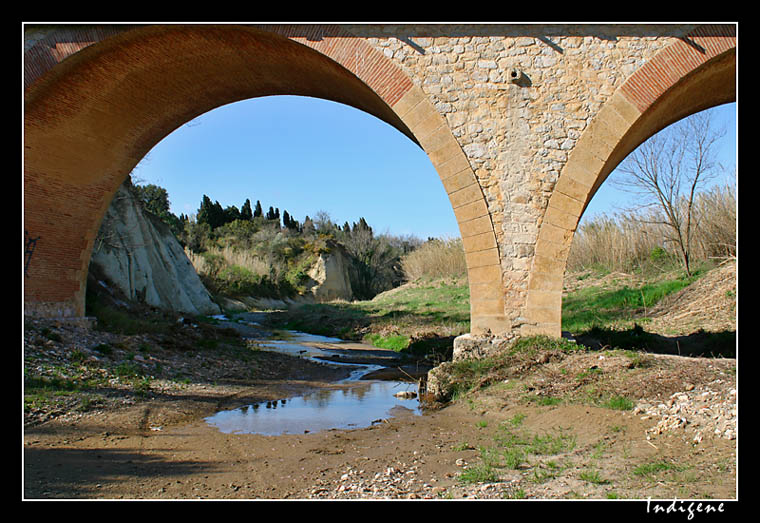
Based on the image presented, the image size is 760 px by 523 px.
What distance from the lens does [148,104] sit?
9070mm

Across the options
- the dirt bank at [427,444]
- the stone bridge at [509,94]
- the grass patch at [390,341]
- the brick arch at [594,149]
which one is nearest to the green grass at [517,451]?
the dirt bank at [427,444]

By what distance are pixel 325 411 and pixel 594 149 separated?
476 cm

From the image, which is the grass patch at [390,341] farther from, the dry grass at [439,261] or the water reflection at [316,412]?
the dry grass at [439,261]

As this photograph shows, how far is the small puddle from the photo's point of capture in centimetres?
541

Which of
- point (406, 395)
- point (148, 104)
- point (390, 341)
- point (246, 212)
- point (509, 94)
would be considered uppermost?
point (246, 212)

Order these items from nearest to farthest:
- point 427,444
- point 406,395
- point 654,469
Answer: point 654,469
point 427,444
point 406,395

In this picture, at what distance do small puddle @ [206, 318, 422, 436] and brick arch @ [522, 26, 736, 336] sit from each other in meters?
2.07

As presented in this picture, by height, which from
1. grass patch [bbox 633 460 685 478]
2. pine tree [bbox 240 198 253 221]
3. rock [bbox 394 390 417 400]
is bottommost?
rock [bbox 394 390 417 400]

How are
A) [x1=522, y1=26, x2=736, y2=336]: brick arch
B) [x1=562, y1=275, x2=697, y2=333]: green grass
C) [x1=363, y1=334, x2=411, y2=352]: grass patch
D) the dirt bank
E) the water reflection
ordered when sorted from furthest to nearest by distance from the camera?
[x1=363, y1=334, x2=411, y2=352]: grass patch → [x1=562, y1=275, x2=697, y2=333]: green grass → [x1=522, y1=26, x2=736, y2=336]: brick arch → the water reflection → the dirt bank

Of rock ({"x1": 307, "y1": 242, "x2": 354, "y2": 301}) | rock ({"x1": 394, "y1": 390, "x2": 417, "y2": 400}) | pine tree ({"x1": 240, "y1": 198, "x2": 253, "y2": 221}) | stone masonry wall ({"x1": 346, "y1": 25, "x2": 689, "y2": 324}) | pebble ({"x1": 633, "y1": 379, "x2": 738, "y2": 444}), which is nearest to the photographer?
pebble ({"x1": 633, "y1": 379, "x2": 738, "y2": 444})

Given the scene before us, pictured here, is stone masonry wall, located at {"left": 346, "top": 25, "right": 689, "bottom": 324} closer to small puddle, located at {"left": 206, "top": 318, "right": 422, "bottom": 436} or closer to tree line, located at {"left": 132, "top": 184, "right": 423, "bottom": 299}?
small puddle, located at {"left": 206, "top": 318, "right": 422, "bottom": 436}

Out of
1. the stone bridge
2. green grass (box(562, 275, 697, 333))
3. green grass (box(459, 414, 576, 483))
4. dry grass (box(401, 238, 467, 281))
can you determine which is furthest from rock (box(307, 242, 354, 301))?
green grass (box(459, 414, 576, 483))

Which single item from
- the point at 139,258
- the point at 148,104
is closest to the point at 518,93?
the point at 148,104

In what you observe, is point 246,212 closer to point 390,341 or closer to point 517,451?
point 390,341
